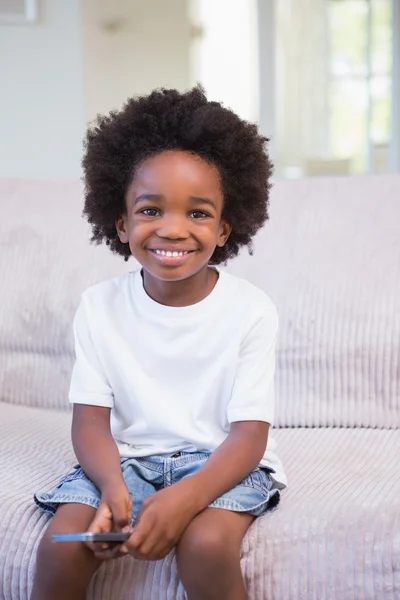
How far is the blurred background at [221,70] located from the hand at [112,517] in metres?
3.06

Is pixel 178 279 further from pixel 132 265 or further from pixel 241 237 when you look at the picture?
pixel 132 265

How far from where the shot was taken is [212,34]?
603 centimetres

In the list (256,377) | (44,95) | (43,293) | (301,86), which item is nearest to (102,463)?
(256,377)

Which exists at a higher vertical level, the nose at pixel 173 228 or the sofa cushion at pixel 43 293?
the nose at pixel 173 228

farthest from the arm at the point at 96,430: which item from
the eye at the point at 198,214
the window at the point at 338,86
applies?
the window at the point at 338,86

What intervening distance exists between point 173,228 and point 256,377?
9.7 inches

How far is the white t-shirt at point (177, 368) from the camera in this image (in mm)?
1290

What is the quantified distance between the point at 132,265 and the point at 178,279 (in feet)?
2.00

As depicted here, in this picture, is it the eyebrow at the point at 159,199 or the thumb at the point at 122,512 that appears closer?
the thumb at the point at 122,512

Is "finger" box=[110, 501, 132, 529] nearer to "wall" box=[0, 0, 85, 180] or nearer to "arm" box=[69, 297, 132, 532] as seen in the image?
"arm" box=[69, 297, 132, 532]

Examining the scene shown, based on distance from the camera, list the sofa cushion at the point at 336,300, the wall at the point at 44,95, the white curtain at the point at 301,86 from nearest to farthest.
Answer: the sofa cushion at the point at 336,300 < the wall at the point at 44,95 < the white curtain at the point at 301,86

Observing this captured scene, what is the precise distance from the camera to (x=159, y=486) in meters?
1.28

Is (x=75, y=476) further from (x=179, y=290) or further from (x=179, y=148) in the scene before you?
(x=179, y=148)

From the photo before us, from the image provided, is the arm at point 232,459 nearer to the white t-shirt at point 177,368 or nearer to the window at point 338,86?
the white t-shirt at point 177,368
